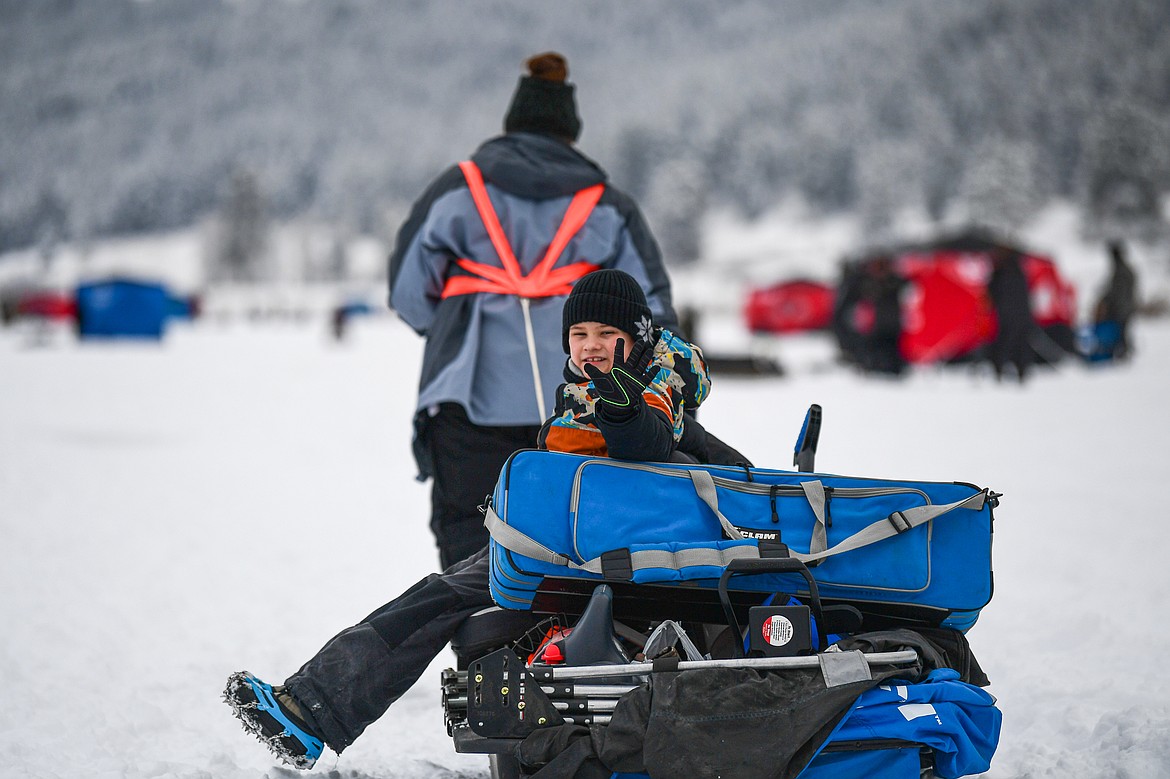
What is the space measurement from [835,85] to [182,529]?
4547 inches

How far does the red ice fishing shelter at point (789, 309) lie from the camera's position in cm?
3162

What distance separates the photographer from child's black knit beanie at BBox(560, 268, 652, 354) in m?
2.72

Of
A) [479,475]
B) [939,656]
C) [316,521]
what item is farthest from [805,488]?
[316,521]

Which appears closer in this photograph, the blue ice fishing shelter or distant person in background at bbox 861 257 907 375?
distant person in background at bbox 861 257 907 375

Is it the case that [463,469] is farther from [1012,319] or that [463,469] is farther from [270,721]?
[1012,319]

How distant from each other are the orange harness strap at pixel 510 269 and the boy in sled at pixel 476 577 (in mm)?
637

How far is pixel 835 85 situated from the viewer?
368 ft

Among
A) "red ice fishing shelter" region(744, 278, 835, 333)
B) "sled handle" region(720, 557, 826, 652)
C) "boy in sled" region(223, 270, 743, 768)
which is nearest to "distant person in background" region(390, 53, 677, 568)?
"boy in sled" region(223, 270, 743, 768)

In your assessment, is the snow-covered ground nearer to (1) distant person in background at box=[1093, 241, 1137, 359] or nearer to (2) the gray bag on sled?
(2) the gray bag on sled

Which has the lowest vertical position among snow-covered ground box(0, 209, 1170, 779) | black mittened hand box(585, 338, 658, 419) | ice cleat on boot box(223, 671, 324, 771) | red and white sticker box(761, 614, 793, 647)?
snow-covered ground box(0, 209, 1170, 779)

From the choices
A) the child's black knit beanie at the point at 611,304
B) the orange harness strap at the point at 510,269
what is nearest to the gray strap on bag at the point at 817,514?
the child's black knit beanie at the point at 611,304

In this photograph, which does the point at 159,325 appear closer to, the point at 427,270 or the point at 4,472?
the point at 4,472

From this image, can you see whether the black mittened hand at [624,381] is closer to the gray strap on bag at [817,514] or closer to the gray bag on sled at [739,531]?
the gray bag on sled at [739,531]

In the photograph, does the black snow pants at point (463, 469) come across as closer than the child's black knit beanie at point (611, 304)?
No
